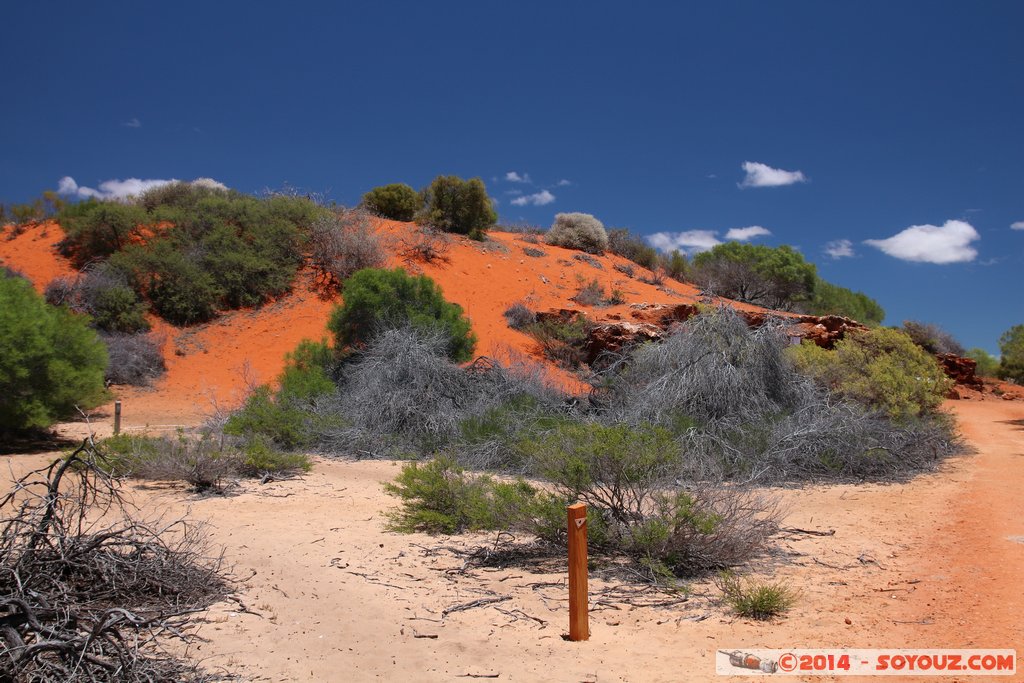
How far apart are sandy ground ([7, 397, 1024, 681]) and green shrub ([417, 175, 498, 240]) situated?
1007 inches

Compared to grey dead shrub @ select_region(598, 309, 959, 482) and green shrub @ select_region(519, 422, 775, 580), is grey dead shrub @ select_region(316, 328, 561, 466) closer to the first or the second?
grey dead shrub @ select_region(598, 309, 959, 482)

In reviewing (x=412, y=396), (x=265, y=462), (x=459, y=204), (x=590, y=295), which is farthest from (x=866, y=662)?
(x=459, y=204)

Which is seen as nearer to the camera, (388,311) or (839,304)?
(388,311)

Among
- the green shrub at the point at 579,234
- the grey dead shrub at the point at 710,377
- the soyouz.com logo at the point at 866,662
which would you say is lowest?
the soyouz.com logo at the point at 866,662

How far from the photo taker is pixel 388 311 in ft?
58.4

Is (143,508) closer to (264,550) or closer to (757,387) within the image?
(264,550)

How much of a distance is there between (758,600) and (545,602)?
66.4 inches

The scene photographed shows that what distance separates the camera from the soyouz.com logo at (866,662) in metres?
4.25

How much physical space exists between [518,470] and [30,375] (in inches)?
342

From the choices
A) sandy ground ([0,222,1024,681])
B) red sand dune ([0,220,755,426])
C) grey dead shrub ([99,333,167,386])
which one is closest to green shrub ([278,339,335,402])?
red sand dune ([0,220,755,426])

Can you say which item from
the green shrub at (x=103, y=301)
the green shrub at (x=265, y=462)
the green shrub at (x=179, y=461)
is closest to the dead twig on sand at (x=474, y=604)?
the green shrub at (x=179, y=461)

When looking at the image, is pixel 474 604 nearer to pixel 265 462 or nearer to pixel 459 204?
pixel 265 462

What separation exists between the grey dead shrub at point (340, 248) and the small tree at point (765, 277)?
1779cm

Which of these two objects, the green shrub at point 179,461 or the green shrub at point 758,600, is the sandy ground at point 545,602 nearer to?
the green shrub at point 758,600
